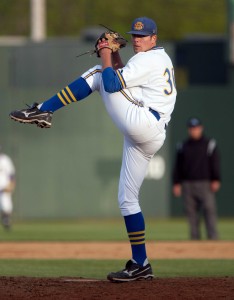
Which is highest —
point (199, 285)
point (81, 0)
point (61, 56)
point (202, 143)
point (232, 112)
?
point (81, 0)

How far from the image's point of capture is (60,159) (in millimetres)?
20750

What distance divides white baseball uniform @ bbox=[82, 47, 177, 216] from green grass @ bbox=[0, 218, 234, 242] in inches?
→ 295

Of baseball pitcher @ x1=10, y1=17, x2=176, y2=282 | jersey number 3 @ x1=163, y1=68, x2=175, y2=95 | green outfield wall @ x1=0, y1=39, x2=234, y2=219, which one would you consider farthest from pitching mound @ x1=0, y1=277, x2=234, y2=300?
green outfield wall @ x1=0, y1=39, x2=234, y2=219

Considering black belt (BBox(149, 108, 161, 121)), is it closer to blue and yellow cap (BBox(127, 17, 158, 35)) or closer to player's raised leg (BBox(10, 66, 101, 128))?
player's raised leg (BBox(10, 66, 101, 128))

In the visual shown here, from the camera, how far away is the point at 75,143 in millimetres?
20859

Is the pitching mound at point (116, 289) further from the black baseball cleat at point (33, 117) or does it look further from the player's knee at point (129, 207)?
the black baseball cleat at point (33, 117)

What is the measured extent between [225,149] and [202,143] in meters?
6.25

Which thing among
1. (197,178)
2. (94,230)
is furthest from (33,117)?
(94,230)

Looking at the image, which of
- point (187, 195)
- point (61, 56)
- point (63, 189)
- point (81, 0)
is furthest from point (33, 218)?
point (81, 0)

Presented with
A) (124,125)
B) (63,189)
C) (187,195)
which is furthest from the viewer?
(63,189)

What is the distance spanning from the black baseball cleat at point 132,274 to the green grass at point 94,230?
7.31 metres

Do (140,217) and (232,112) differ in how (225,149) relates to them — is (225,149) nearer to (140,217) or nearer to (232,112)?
(232,112)

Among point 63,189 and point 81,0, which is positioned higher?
point 81,0

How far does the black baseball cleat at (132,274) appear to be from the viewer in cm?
760
